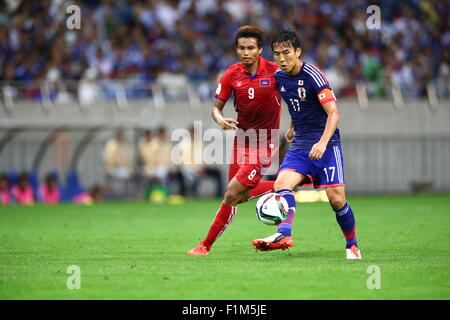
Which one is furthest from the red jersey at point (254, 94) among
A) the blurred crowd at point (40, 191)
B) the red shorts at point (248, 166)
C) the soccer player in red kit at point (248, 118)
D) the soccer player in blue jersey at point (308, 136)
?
the blurred crowd at point (40, 191)

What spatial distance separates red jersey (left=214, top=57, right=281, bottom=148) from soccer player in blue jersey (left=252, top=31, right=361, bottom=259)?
47 cm

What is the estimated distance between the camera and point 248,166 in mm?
9977

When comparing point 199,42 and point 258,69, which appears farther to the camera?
point 199,42

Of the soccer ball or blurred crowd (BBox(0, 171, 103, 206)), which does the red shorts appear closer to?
the soccer ball

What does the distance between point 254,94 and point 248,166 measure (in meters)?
0.82

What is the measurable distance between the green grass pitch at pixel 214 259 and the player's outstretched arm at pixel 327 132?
3.63 ft

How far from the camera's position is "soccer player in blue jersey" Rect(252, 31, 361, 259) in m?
9.10

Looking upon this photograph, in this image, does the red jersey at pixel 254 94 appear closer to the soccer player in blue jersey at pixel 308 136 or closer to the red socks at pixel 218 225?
the soccer player in blue jersey at pixel 308 136

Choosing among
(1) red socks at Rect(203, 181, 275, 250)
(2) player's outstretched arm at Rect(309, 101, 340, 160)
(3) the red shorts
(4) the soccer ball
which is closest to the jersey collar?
(3) the red shorts

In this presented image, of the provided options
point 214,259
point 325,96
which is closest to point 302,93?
point 325,96

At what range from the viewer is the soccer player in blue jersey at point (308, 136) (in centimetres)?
910

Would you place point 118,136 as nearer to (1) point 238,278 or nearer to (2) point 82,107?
(2) point 82,107

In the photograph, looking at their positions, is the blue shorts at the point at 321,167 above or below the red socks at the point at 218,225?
above

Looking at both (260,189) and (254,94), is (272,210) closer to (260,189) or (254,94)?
(260,189)
